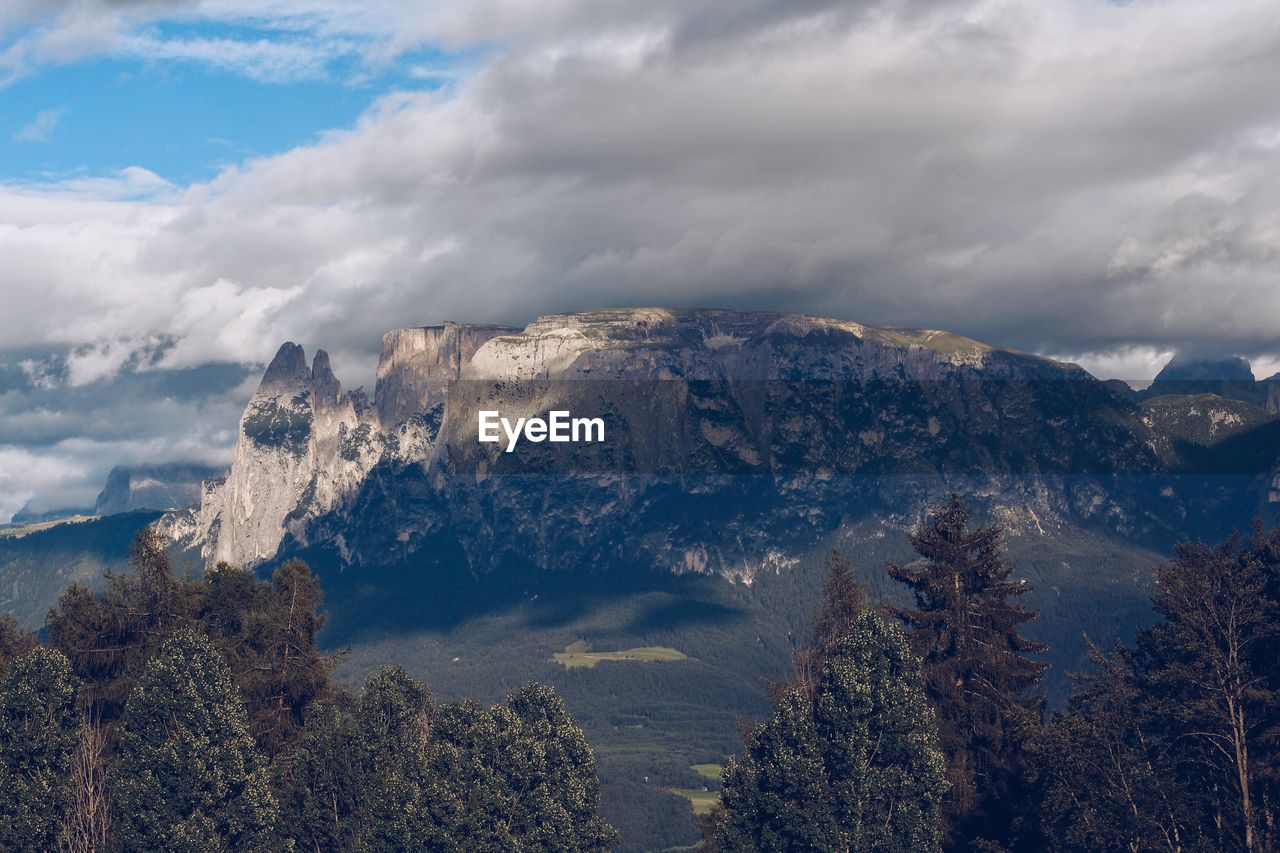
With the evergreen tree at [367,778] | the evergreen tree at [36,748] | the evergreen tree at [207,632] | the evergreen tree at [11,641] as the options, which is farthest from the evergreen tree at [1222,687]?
the evergreen tree at [11,641]

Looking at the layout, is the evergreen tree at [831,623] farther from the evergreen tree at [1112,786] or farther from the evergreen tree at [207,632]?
the evergreen tree at [207,632]

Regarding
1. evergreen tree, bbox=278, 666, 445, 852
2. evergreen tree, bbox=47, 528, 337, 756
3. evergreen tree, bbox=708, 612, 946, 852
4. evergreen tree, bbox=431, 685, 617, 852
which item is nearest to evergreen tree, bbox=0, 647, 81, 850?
evergreen tree, bbox=47, 528, 337, 756

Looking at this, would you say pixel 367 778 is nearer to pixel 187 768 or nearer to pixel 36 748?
pixel 187 768

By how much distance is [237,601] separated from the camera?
578ft

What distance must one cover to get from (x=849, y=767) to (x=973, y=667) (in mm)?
18561

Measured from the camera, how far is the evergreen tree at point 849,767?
133 metres

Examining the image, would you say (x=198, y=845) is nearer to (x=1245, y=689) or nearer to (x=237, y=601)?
(x=237, y=601)

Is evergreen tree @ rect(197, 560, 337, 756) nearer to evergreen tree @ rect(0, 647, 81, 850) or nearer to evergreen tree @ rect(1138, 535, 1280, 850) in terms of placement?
evergreen tree @ rect(0, 647, 81, 850)

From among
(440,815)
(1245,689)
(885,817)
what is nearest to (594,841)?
(440,815)

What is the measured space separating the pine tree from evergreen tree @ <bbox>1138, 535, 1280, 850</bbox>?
13.6 m

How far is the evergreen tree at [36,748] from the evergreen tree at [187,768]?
5570 millimetres

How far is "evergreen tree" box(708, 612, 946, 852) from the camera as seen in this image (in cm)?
13325

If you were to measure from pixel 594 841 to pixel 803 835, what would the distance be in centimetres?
2454

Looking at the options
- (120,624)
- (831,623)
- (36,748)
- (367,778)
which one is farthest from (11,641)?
(831,623)
